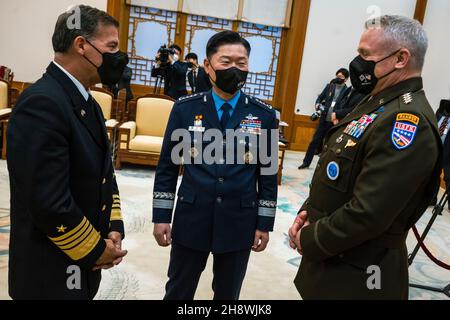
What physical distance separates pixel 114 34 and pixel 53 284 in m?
0.88

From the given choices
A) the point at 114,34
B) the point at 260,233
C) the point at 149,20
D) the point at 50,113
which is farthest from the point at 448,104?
the point at 149,20

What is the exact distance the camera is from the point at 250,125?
182cm

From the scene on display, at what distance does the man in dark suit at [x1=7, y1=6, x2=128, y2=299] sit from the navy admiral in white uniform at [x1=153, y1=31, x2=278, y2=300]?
0.39m

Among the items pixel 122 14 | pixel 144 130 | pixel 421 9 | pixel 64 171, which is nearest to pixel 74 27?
pixel 64 171

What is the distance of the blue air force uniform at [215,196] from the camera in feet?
5.81

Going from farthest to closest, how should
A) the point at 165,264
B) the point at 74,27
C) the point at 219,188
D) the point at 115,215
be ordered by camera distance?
the point at 165,264 → the point at 219,188 → the point at 115,215 → the point at 74,27

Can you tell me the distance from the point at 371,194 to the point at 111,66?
1005mm

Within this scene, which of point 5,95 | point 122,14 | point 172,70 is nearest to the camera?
point 5,95

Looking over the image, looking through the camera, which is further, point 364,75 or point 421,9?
point 421,9

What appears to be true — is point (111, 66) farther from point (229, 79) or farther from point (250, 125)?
point (250, 125)

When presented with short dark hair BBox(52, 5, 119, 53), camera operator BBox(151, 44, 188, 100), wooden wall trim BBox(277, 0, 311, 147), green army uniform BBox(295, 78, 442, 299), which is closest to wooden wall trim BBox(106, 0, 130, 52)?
camera operator BBox(151, 44, 188, 100)

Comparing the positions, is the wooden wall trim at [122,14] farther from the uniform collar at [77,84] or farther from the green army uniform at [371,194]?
the green army uniform at [371,194]

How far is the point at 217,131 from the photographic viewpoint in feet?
5.86
